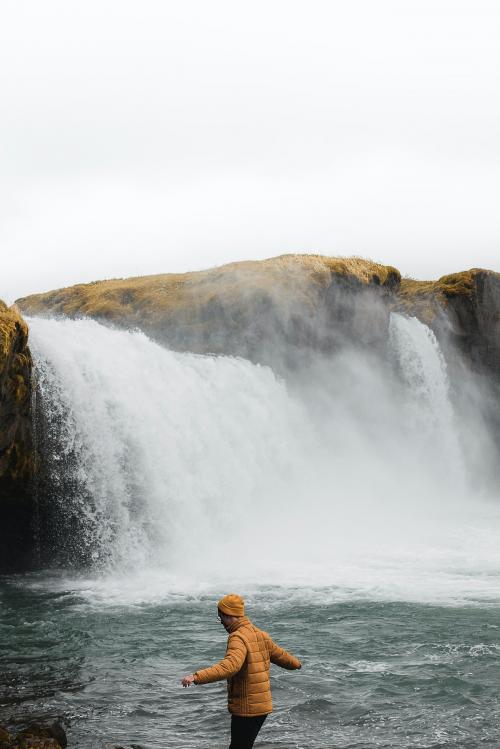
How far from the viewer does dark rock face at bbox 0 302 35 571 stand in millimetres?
18984

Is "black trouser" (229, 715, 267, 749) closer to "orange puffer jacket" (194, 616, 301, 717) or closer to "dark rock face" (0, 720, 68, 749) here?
"orange puffer jacket" (194, 616, 301, 717)

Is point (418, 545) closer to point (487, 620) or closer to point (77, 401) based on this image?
point (487, 620)

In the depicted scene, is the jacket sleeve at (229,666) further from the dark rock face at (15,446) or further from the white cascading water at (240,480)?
the dark rock face at (15,446)

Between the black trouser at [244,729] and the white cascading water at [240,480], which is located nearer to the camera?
the black trouser at [244,729]

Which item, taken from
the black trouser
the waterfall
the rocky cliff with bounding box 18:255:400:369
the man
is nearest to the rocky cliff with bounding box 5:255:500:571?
the rocky cliff with bounding box 18:255:400:369

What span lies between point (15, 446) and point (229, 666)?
14699mm

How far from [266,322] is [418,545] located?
461 inches

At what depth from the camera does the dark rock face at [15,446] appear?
18984 millimetres

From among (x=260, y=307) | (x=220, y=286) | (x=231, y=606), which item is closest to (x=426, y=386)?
(x=260, y=307)

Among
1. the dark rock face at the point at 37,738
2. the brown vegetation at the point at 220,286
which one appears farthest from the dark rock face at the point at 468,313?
the dark rock face at the point at 37,738

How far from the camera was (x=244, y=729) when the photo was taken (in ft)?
26.5

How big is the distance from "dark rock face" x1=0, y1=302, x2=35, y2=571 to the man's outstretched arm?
1192cm

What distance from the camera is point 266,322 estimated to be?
111 ft

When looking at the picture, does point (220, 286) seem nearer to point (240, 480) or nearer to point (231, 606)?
point (240, 480)
